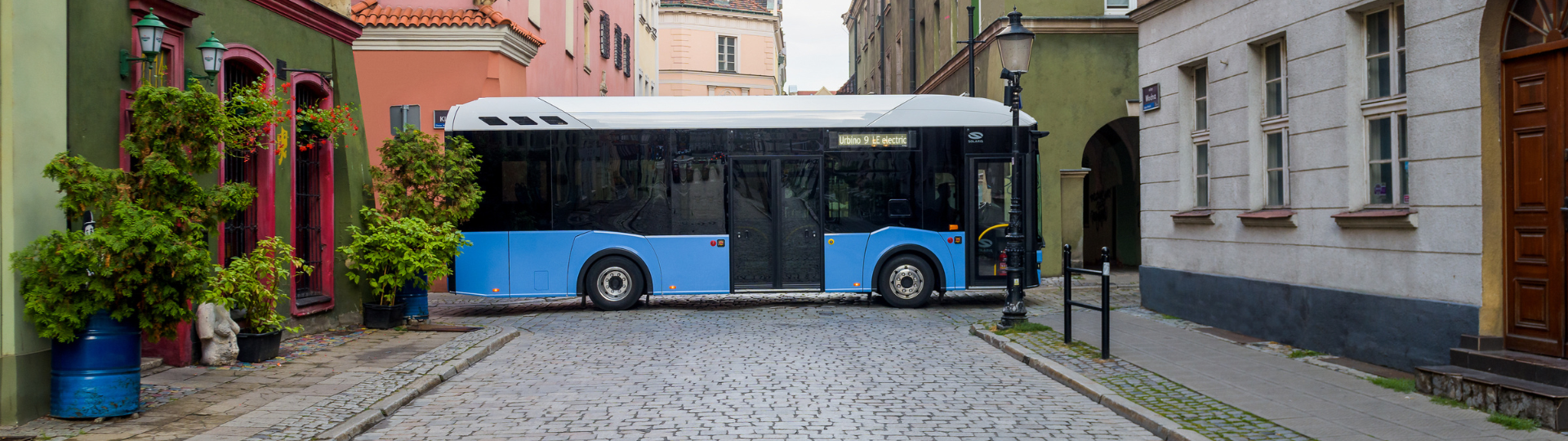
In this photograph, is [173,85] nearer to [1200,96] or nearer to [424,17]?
[424,17]

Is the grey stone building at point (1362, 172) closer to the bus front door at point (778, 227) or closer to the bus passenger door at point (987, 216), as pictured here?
the bus passenger door at point (987, 216)

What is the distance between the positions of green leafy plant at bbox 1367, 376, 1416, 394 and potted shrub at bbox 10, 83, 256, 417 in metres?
7.94

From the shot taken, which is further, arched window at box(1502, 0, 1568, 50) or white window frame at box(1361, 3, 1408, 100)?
white window frame at box(1361, 3, 1408, 100)

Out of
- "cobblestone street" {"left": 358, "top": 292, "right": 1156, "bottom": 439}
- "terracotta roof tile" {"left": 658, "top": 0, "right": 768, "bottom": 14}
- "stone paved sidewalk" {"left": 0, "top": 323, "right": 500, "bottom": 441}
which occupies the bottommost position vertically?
"cobblestone street" {"left": 358, "top": 292, "right": 1156, "bottom": 439}

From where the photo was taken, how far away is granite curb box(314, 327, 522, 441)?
6.67m

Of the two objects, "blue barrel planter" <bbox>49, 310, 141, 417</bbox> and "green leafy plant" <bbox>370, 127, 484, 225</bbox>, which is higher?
"green leafy plant" <bbox>370, 127, 484, 225</bbox>

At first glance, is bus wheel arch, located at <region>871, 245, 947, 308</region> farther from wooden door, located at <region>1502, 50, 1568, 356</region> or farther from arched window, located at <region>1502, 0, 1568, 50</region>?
arched window, located at <region>1502, 0, 1568, 50</region>

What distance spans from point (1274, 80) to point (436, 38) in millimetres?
12839

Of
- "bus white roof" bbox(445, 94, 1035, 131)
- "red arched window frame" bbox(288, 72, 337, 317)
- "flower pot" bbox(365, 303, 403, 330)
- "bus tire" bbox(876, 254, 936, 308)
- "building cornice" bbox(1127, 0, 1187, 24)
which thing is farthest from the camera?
"bus tire" bbox(876, 254, 936, 308)

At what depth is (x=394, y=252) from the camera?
12.3m

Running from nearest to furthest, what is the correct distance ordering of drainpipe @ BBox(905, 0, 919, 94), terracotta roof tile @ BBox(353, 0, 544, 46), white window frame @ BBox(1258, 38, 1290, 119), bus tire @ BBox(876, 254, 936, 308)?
white window frame @ BBox(1258, 38, 1290, 119), bus tire @ BBox(876, 254, 936, 308), terracotta roof tile @ BBox(353, 0, 544, 46), drainpipe @ BBox(905, 0, 919, 94)

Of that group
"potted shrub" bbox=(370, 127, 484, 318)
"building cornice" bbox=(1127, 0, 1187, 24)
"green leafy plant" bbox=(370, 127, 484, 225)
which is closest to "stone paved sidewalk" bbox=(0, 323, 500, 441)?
"potted shrub" bbox=(370, 127, 484, 318)

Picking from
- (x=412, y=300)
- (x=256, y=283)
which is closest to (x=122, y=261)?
(x=256, y=283)

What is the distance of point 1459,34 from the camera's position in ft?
26.5
